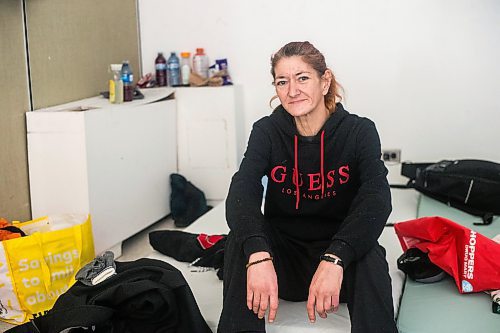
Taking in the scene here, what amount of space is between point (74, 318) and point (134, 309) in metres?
0.16

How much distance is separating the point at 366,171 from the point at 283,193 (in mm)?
250

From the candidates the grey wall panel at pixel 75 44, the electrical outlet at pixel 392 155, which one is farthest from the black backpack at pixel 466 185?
the grey wall panel at pixel 75 44

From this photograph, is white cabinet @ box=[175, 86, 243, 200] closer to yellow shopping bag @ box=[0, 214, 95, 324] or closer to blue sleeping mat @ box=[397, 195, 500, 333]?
yellow shopping bag @ box=[0, 214, 95, 324]

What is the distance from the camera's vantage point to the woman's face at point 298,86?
1.82 metres

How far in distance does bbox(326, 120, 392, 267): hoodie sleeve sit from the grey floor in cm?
148

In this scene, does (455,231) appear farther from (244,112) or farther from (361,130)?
(244,112)

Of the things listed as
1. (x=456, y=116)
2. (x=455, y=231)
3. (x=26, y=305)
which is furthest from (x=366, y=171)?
(x=456, y=116)

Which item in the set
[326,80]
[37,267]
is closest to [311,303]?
[326,80]

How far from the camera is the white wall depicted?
3441 mm

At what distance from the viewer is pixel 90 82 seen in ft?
10.9

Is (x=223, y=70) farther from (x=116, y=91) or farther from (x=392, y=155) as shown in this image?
(x=392, y=155)

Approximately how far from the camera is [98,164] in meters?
2.81

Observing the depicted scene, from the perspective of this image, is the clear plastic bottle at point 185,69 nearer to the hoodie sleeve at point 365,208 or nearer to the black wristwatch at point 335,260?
the hoodie sleeve at point 365,208

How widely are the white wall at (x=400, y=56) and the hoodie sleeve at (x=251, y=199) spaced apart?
6.05 ft
